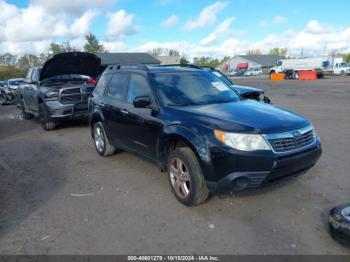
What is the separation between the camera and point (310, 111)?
11.8 metres

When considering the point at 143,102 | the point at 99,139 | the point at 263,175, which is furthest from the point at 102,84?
the point at 263,175

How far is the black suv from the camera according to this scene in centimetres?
348

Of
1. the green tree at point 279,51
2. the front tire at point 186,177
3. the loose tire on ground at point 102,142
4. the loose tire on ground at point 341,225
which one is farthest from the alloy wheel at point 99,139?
the green tree at point 279,51

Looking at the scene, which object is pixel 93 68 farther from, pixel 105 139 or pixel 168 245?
pixel 168 245

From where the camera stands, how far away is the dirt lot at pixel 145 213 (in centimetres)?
321

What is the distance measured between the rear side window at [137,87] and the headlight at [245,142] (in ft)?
5.12

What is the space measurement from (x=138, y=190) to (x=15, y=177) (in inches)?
94.2

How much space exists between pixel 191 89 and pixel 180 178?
1.47 meters

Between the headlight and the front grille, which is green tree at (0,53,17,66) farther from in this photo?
the front grille

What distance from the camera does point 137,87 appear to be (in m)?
4.97

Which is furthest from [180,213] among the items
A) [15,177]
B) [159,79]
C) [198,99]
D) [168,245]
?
[15,177]

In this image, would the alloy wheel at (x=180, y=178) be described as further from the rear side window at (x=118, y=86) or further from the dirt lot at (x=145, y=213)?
the rear side window at (x=118, y=86)

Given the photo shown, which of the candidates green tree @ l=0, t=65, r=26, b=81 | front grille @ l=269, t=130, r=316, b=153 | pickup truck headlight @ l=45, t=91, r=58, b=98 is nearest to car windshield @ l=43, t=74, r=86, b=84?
pickup truck headlight @ l=45, t=91, r=58, b=98

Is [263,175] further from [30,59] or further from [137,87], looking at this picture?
[30,59]
